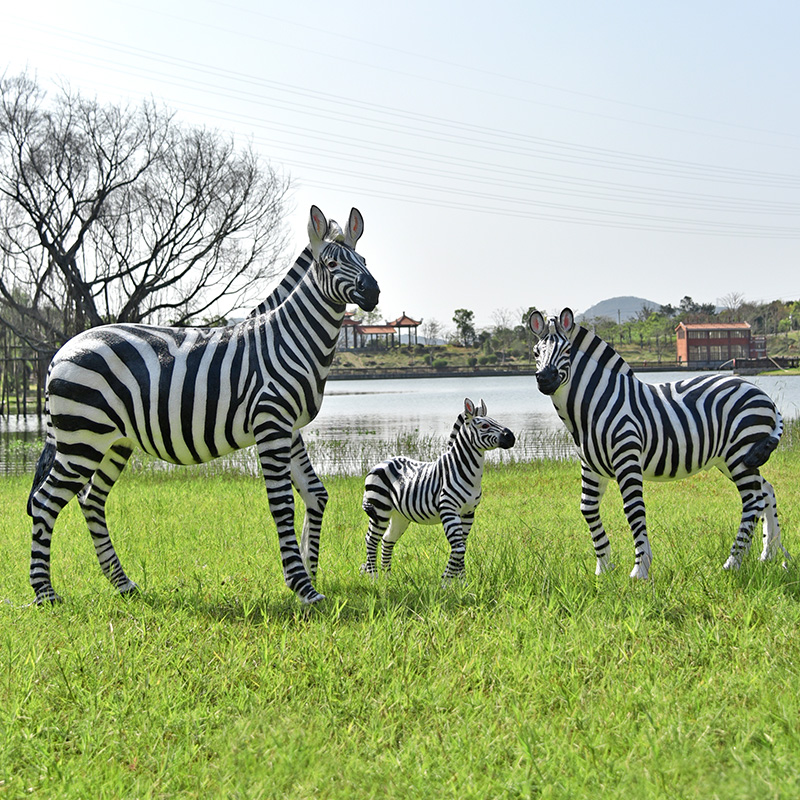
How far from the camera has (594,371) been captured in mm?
5594

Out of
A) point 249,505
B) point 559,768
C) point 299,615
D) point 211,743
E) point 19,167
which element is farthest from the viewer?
point 19,167

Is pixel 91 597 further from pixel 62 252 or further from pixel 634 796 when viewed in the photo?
pixel 62 252

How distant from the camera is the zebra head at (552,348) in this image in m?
5.38

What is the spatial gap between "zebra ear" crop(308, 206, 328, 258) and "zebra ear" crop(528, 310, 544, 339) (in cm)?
151

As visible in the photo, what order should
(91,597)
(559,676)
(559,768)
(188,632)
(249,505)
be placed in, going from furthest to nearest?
(249,505) → (91,597) → (188,632) → (559,676) → (559,768)

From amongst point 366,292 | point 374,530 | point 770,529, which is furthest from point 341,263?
point 770,529

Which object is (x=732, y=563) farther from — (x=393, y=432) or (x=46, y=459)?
(x=393, y=432)

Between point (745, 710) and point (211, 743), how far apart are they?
223 centimetres

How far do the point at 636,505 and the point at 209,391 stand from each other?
290 centimetres

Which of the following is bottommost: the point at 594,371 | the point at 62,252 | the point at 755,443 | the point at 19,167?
the point at 755,443

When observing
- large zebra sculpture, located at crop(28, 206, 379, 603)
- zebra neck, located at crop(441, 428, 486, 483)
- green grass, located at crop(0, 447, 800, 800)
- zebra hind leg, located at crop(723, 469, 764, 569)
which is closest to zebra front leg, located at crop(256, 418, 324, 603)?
large zebra sculpture, located at crop(28, 206, 379, 603)

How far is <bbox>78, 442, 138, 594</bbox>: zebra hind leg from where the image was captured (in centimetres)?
575

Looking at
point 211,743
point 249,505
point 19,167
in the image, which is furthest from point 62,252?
point 211,743

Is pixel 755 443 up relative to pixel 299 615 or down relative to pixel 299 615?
up
